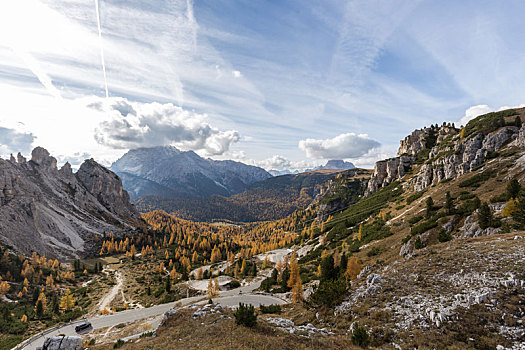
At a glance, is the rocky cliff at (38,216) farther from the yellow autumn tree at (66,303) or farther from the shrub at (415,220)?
the shrub at (415,220)

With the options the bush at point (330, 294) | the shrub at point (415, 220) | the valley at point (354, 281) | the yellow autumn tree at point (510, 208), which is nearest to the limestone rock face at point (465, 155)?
the valley at point (354, 281)

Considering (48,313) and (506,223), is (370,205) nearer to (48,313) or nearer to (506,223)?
(506,223)

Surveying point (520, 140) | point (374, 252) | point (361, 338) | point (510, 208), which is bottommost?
point (374, 252)

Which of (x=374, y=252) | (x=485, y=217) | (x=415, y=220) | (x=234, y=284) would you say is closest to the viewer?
(x=485, y=217)

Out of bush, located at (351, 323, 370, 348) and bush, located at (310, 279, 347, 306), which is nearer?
bush, located at (351, 323, 370, 348)

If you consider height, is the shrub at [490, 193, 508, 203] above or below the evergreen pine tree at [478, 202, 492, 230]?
above

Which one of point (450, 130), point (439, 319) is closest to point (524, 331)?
point (439, 319)

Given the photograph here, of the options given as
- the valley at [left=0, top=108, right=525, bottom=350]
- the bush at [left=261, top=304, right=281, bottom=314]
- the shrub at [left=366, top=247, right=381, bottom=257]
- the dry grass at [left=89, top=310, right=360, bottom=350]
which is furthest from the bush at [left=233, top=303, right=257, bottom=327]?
the shrub at [left=366, top=247, right=381, bottom=257]

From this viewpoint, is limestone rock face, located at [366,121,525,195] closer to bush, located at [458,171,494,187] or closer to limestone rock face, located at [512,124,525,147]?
limestone rock face, located at [512,124,525,147]

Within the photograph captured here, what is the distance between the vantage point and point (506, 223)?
117 feet

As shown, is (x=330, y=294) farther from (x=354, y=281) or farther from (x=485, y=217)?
(x=485, y=217)

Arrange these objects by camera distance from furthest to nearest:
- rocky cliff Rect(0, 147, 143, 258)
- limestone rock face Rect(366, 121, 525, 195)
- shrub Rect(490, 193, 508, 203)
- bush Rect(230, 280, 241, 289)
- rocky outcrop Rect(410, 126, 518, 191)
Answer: rocky cliff Rect(0, 147, 143, 258) → bush Rect(230, 280, 241, 289) → rocky outcrop Rect(410, 126, 518, 191) → limestone rock face Rect(366, 121, 525, 195) → shrub Rect(490, 193, 508, 203)

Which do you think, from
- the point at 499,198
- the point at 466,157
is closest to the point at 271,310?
the point at 499,198

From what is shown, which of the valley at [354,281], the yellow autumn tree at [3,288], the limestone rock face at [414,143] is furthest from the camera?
the limestone rock face at [414,143]
